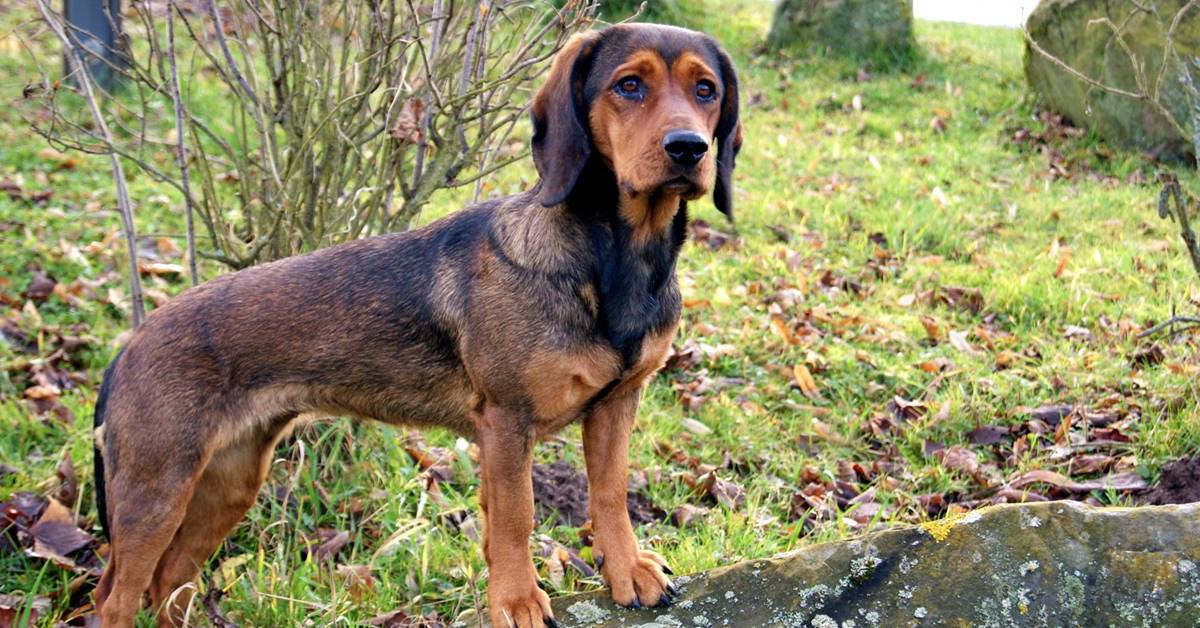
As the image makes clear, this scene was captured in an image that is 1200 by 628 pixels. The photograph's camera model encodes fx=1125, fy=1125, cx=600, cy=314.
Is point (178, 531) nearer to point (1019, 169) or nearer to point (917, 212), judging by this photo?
point (917, 212)

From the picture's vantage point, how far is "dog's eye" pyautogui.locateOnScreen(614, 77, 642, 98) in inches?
135

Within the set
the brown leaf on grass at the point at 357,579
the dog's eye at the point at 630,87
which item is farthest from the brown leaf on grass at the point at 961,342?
the brown leaf on grass at the point at 357,579

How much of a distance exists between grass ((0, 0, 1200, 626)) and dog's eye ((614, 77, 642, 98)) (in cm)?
166

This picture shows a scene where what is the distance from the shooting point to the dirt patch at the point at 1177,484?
441 cm

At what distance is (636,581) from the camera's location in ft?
11.8

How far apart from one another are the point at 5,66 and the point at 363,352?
7679 millimetres

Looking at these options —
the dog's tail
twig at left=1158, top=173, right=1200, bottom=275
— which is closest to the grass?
the dog's tail

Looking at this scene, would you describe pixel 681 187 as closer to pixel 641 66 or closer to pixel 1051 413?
pixel 641 66

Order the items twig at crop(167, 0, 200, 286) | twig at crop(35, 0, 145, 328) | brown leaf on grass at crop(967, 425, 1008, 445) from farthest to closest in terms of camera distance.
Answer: brown leaf on grass at crop(967, 425, 1008, 445)
twig at crop(35, 0, 145, 328)
twig at crop(167, 0, 200, 286)

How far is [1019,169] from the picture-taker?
9.32m

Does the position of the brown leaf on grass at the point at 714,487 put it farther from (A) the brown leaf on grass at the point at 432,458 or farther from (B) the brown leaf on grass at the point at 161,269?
(B) the brown leaf on grass at the point at 161,269

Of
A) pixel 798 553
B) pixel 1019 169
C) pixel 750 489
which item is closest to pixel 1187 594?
pixel 798 553

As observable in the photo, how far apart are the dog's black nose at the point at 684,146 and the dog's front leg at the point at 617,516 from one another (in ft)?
3.00

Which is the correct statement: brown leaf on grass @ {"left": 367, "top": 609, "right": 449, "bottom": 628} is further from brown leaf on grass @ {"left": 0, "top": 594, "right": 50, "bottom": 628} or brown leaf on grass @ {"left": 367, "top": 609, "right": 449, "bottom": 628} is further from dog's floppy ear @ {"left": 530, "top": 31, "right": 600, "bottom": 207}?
dog's floppy ear @ {"left": 530, "top": 31, "right": 600, "bottom": 207}
